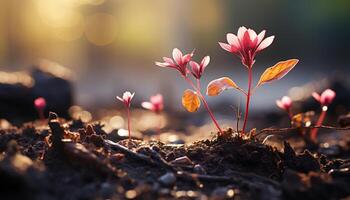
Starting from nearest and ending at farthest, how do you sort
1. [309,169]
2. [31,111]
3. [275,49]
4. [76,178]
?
[76,178], [309,169], [31,111], [275,49]

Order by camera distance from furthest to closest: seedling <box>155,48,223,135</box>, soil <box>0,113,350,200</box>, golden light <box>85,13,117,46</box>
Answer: golden light <box>85,13,117,46</box>, seedling <box>155,48,223,135</box>, soil <box>0,113,350,200</box>

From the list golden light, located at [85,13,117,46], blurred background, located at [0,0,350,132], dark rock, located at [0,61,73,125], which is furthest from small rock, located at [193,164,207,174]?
golden light, located at [85,13,117,46]

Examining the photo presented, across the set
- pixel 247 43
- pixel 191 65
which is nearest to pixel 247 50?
pixel 247 43

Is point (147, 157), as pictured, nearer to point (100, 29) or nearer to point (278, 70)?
point (278, 70)

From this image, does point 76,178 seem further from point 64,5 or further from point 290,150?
point 64,5

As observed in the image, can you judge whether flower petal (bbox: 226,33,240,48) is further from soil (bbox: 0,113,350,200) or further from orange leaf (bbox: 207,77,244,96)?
soil (bbox: 0,113,350,200)

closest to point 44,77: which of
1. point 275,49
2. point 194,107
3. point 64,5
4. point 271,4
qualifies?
point 194,107
